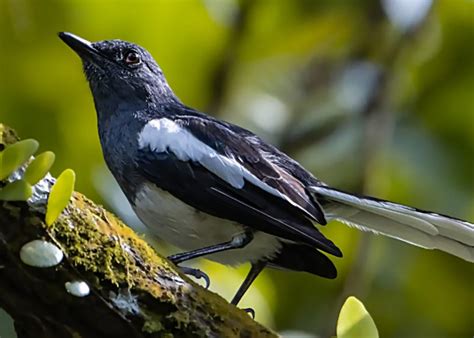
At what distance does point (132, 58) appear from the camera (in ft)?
14.1

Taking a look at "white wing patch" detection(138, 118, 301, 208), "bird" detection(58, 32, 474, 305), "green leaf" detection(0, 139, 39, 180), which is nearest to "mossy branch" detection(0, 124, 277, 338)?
"green leaf" detection(0, 139, 39, 180)

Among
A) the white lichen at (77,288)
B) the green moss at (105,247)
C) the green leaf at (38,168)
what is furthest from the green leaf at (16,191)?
the white lichen at (77,288)

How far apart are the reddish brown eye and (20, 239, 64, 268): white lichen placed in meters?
2.03

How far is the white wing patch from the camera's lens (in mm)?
3506

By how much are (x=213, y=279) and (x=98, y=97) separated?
0.99m

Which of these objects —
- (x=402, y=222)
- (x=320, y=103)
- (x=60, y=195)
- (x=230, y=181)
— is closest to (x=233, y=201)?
(x=230, y=181)

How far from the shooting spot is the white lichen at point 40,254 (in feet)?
7.48

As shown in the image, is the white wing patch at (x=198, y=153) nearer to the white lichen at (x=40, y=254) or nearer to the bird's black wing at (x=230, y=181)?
the bird's black wing at (x=230, y=181)

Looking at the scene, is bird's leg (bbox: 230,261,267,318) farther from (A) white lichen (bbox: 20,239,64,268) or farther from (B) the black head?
(A) white lichen (bbox: 20,239,64,268)

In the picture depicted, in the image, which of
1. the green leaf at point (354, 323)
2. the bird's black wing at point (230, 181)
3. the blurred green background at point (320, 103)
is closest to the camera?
the green leaf at point (354, 323)

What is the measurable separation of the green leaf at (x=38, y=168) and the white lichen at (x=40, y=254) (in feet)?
0.49

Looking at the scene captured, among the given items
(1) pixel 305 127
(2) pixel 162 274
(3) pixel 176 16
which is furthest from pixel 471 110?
(2) pixel 162 274

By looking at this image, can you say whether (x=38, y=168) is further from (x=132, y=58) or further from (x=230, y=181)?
(x=132, y=58)

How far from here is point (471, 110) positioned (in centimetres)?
497
